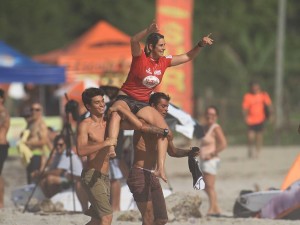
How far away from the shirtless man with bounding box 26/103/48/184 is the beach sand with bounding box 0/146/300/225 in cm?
63

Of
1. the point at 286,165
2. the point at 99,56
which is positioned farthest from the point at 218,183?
the point at 99,56

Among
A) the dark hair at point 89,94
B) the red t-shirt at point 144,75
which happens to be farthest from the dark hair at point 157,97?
the dark hair at point 89,94

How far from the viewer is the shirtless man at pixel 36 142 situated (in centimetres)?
1507

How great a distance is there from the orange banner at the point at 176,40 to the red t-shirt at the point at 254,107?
225 centimetres

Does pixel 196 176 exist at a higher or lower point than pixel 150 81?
lower

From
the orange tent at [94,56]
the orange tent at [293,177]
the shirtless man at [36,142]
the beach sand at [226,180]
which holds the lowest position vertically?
the beach sand at [226,180]

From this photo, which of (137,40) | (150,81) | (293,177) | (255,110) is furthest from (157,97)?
(255,110)

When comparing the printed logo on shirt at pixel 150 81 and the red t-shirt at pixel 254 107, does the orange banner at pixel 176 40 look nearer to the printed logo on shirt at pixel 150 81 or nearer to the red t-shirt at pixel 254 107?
the red t-shirt at pixel 254 107

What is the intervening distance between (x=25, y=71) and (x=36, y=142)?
320 inches

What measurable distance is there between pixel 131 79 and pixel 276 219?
11.0 ft

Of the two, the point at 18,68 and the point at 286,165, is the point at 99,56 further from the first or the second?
the point at 286,165

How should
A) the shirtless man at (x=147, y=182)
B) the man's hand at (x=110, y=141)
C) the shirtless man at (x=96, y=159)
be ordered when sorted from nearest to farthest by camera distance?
1. the man's hand at (x=110, y=141)
2. the shirtless man at (x=96, y=159)
3. the shirtless man at (x=147, y=182)

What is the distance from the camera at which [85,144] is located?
924 cm

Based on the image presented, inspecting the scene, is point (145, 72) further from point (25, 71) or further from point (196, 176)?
point (25, 71)
